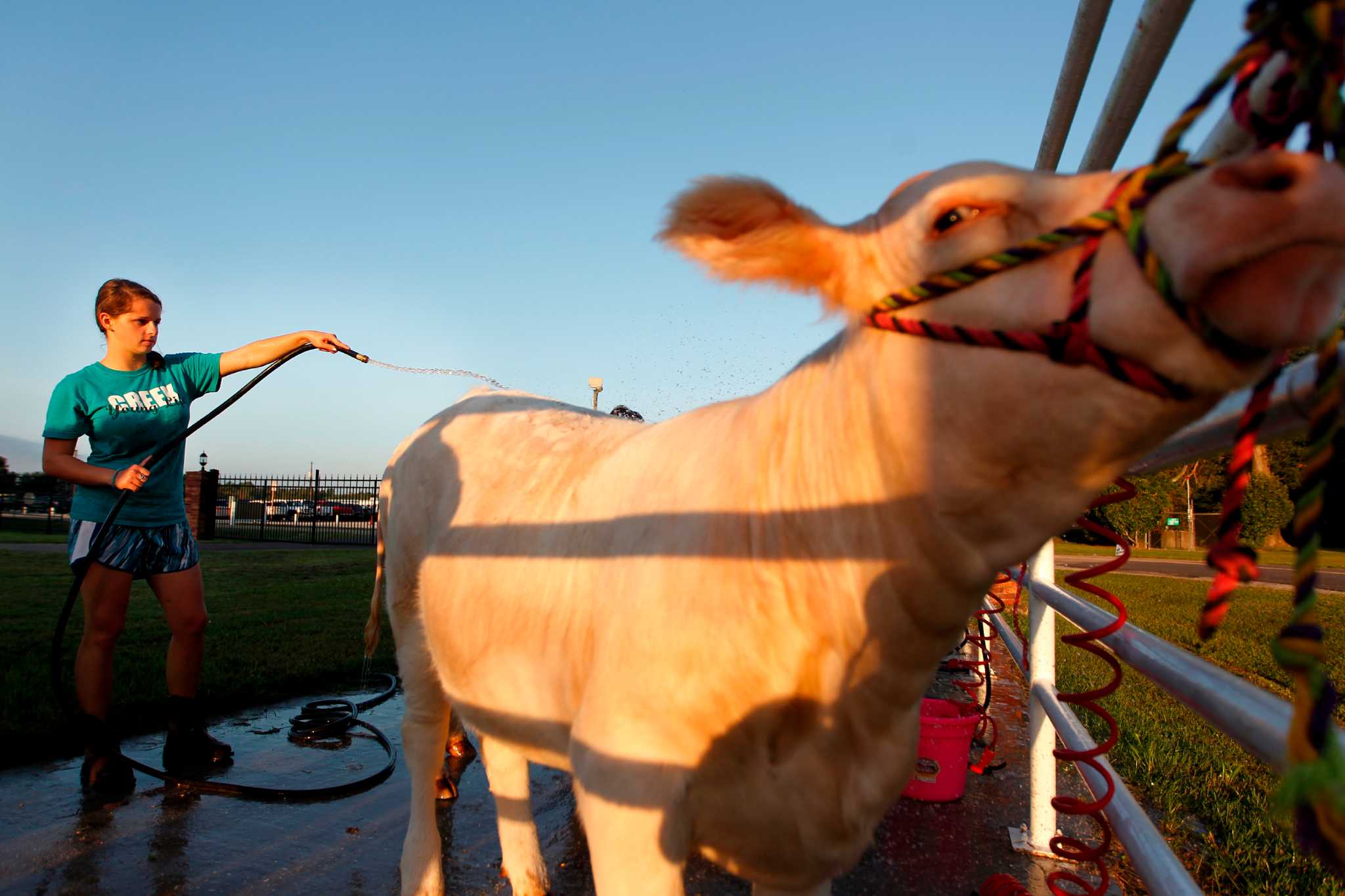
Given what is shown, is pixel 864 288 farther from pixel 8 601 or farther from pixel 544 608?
pixel 8 601

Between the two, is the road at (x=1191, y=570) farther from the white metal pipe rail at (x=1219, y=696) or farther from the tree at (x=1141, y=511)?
the white metal pipe rail at (x=1219, y=696)

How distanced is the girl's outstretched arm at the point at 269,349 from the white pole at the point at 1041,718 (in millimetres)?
3678

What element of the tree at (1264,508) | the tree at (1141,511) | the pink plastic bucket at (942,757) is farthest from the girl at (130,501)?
the tree at (1264,508)

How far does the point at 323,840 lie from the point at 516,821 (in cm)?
90

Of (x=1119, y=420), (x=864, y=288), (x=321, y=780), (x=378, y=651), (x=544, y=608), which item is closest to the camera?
(x=1119, y=420)

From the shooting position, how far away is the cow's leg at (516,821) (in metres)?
→ 2.86

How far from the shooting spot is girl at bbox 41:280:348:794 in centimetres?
384

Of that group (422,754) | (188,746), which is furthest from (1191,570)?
(188,746)

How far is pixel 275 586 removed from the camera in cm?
1112

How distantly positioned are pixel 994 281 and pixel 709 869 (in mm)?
2549

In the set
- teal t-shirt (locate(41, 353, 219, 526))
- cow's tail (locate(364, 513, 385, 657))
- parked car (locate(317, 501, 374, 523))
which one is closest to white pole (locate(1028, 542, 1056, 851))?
cow's tail (locate(364, 513, 385, 657))

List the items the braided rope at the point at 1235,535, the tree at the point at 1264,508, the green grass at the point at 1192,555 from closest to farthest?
1. the braided rope at the point at 1235,535
2. the green grass at the point at 1192,555
3. the tree at the point at 1264,508

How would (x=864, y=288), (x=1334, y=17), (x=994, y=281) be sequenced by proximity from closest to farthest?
(x=1334, y=17) < (x=994, y=281) < (x=864, y=288)

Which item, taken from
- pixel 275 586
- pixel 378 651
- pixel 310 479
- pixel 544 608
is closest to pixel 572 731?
pixel 544 608
